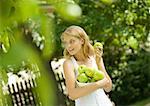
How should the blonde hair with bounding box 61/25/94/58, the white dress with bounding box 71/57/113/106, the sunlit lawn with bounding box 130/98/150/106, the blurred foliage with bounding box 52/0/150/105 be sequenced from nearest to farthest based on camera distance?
the blonde hair with bounding box 61/25/94/58
the white dress with bounding box 71/57/113/106
the blurred foliage with bounding box 52/0/150/105
the sunlit lawn with bounding box 130/98/150/106

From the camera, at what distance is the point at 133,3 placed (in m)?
8.31

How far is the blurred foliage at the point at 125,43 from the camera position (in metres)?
8.88

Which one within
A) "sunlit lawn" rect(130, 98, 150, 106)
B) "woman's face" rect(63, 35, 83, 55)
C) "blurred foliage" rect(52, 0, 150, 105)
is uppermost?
"woman's face" rect(63, 35, 83, 55)

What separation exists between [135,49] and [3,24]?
10.5 meters

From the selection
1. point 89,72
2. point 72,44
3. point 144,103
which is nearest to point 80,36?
point 72,44

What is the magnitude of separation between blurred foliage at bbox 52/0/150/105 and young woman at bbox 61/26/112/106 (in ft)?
14.6

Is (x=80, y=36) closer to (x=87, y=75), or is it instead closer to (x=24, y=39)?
(x=87, y=75)

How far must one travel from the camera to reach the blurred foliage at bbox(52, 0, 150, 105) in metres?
8.88

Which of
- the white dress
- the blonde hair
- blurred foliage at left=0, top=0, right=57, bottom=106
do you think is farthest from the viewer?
the white dress

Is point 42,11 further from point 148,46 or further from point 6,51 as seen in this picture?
point 148,46

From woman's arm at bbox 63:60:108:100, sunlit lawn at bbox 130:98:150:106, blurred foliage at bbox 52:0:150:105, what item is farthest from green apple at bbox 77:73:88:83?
sunlit lawn at bbox 130:98:150:106

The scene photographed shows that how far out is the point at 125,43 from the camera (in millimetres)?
10297

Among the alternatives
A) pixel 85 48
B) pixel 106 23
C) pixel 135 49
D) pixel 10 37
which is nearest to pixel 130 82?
pixel 135 49

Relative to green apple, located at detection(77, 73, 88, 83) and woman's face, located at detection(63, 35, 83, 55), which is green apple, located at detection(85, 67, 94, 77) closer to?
green apple, located at detection(77, 73, 88, 83)
